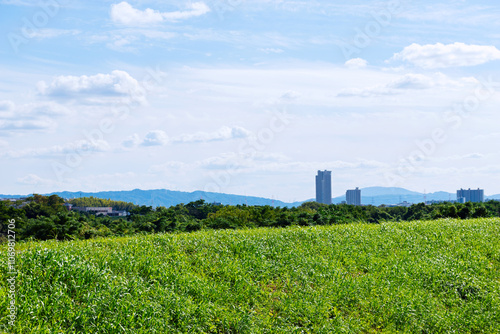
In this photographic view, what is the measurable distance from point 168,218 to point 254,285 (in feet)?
25.1

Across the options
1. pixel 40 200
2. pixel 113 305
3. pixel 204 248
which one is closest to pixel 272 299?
pixel 204 248

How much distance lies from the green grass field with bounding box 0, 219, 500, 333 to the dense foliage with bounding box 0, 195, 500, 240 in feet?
9.81

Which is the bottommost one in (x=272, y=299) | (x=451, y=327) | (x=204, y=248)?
(x=451, y=327)

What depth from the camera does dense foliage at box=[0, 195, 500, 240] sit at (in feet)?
37.5

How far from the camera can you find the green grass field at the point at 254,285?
6.06 metres

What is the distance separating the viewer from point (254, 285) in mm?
7598

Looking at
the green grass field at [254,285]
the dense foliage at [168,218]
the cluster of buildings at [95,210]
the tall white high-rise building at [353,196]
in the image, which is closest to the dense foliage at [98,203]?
the cluster of buildings at [95,210]

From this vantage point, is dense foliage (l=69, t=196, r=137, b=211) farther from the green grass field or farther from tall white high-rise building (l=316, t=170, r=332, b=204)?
tall white high-rise building (l=316, t=170, r=332, b=204)

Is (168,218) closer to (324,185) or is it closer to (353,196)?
(324,185)

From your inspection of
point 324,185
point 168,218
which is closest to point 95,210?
point 168,218

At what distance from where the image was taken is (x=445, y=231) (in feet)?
40.8

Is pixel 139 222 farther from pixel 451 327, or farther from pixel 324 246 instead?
pixel 451 327

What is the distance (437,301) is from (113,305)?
18.8ft

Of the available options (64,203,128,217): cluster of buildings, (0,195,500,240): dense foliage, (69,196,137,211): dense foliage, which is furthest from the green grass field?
(69,196,137,211): dense foliage
